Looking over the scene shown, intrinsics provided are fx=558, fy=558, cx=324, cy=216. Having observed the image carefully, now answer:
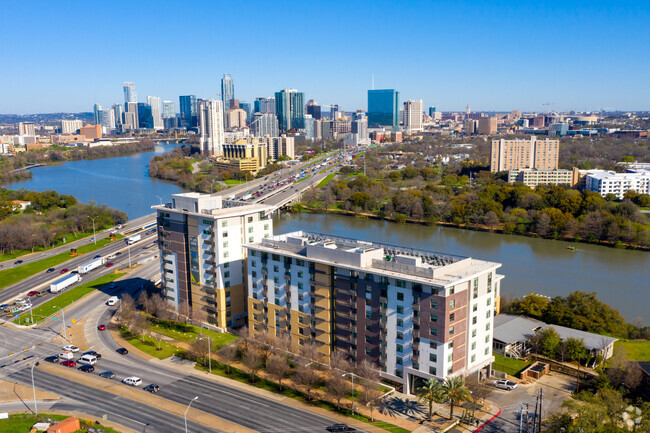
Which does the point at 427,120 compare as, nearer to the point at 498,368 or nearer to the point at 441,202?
the point at 441,202

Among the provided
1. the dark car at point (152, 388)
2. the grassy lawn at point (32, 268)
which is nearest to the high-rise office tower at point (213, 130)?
the grassy lawn at point (32, 268)

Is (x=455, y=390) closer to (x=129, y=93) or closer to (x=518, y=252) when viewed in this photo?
(x=518, y=252)

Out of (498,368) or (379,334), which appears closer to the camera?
(379,334)

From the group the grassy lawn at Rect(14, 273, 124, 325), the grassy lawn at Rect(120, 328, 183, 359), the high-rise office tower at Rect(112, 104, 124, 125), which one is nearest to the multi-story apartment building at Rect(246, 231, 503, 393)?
the grassy lawn at Rect(120, 328, 183, 359)

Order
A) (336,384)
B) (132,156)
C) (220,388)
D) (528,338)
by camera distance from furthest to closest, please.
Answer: (132,156) < (528,338) < (220,388) < (336,384)

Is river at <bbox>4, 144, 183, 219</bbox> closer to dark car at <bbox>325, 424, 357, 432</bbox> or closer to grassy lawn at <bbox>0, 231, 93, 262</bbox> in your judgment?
grassy lawn at <bbox>0, 231, 93, 262</bbox>

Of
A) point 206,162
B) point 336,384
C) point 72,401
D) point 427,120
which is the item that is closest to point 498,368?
point 336,384

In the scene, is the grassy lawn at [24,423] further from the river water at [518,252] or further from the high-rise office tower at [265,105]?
the high-rise office tower at [265,105]
